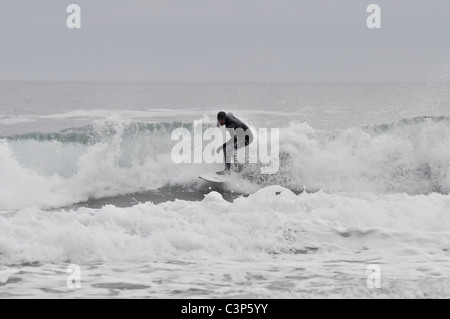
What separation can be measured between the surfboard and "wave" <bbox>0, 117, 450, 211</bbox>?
45 cm

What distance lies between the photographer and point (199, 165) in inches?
617

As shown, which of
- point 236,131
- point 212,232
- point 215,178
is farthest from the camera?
point 215,178

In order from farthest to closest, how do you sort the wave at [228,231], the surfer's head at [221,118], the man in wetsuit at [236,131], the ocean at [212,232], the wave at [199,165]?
1. the wave at [199,165]
2. the man in wetsuit at [236,131]
3. the surfer's head at [221,118]
4. the wave at [228,231]
5. the ocean at [212,232]

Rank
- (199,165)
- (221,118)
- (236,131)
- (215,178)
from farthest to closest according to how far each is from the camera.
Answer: (199,165) < (215,178) < (236,131) < (221,118)

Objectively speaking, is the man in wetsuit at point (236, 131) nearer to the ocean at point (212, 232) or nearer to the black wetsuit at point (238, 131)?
the black wetsuit at point (238, 131)

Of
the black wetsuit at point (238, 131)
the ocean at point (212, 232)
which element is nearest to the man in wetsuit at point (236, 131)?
the black wetsuit at point (238, 131)

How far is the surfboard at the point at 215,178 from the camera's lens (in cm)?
1426

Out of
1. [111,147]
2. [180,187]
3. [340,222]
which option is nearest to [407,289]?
[340,222]

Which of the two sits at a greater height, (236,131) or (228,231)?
(236,131)

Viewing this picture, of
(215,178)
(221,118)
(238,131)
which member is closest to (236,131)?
(238,131)

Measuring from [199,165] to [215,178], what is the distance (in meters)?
1.38

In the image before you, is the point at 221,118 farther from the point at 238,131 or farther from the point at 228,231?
the point at 228,231

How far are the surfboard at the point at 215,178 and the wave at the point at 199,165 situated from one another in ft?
1.47

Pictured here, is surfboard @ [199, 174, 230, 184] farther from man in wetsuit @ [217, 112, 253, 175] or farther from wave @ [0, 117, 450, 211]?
wave @ [0, 117, 450, 211]
